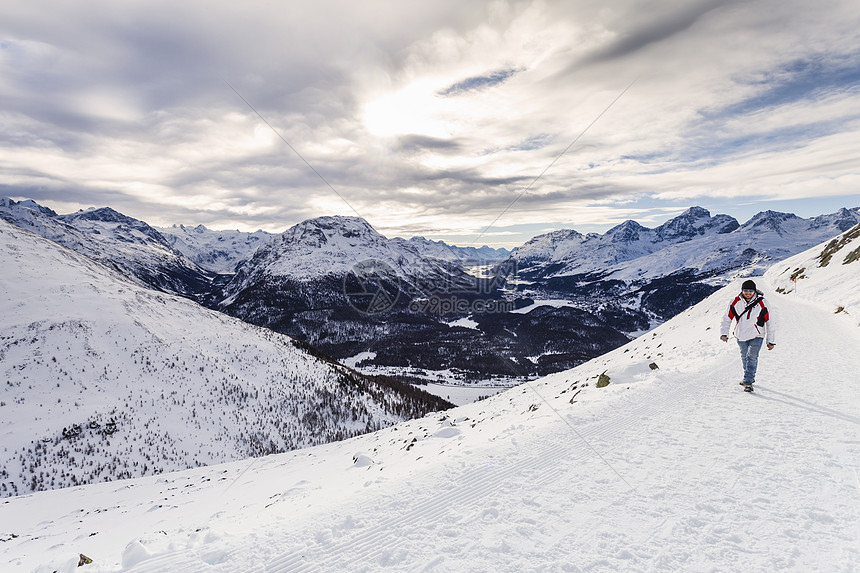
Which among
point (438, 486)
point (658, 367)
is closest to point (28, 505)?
point (438, 486)

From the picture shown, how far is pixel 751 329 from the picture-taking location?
11.2 metres

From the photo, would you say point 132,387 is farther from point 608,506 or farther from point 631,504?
point 631,504

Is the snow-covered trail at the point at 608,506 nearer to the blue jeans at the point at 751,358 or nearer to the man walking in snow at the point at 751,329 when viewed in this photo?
the blue jeans at the point at 751,358

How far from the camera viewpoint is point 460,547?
16.8ft

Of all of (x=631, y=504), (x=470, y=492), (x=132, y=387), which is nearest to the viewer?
(x=631, y=504)

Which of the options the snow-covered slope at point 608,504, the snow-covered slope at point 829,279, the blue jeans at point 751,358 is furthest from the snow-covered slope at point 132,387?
the snow-covered slope at point 829,279

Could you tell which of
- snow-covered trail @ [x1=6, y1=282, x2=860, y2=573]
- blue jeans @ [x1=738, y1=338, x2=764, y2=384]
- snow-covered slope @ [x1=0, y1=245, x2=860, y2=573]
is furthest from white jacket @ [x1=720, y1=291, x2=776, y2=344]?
snow-covered trail @ [x1=6, y1=282, x2=860, y2=573]

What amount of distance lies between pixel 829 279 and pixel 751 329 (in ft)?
148

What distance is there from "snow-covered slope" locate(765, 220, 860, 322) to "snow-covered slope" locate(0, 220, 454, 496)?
48.6 meters

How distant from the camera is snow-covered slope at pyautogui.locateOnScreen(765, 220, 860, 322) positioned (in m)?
29.4

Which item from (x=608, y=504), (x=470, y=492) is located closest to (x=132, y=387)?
(x=470, y=492)

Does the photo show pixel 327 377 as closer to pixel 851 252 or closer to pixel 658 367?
pixel 658 367

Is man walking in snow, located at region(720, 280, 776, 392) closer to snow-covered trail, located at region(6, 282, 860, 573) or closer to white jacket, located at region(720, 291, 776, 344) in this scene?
white jacket, located at region(720, 291, 776, 344)

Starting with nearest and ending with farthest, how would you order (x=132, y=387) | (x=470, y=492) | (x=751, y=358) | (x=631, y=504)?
(x=631, y=504), (x=470, y=492), (x=751, y=358), (x=132, y=387)
